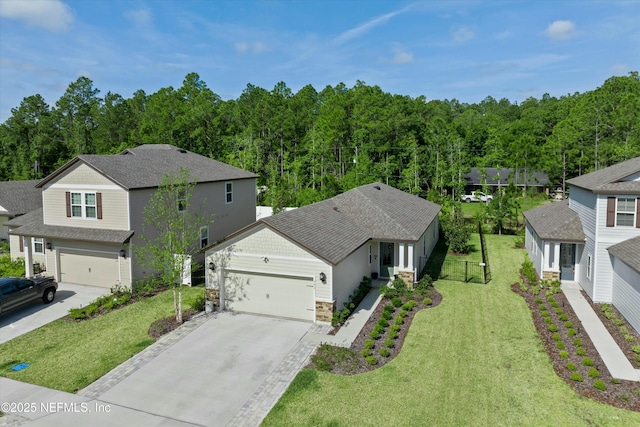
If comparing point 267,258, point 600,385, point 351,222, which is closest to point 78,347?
point 267,258

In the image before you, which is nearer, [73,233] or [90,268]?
[73,233]

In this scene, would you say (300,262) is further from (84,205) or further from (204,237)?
(84,205)

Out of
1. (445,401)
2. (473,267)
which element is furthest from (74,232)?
(473,267)

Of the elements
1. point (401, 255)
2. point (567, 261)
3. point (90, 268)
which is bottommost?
point (90, 268)

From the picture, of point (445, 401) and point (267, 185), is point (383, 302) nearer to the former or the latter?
point (445, 401)

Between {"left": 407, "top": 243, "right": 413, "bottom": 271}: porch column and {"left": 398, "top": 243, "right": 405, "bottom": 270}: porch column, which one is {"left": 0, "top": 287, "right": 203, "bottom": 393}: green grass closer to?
{"left": 398, "top": 243, "right": 405, "bottom": 270}: porch column

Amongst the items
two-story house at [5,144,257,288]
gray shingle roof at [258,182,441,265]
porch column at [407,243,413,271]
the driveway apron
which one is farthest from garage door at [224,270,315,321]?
porch column at [407,243,413,271]

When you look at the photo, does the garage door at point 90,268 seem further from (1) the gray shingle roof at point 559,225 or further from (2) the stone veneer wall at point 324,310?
(1) the gray shingle roof at point 559,225
